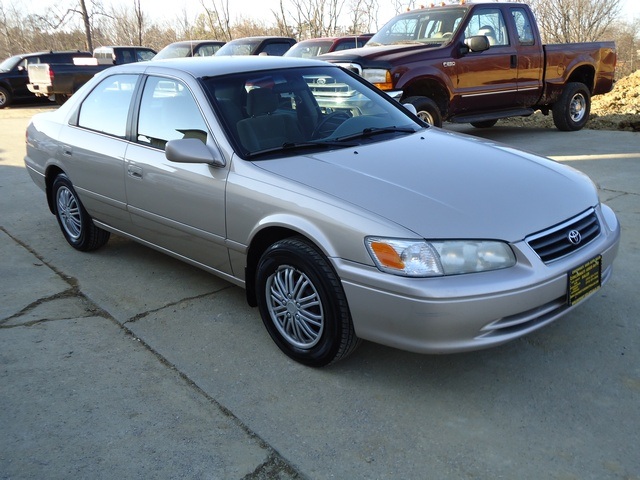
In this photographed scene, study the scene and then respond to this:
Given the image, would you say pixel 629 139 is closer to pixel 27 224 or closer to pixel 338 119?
pixel 338 119

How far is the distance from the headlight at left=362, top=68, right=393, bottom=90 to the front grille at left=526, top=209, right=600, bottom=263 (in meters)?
5.06

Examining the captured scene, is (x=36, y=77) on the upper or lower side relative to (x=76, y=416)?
upper

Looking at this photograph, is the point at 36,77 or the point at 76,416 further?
the point at 36,77

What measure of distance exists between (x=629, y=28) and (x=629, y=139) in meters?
17.4

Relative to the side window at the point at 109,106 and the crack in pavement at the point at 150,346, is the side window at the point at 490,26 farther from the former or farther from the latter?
the crack in pavement at the point at 150,346

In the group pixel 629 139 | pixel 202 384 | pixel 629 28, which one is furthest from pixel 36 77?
pixel 629 28

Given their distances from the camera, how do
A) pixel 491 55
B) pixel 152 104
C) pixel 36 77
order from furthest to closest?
pixel 36 77
pixel 491 55
pixel 152 104

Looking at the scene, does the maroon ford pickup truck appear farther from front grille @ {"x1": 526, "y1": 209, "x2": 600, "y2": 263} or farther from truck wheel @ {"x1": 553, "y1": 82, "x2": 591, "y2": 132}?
front grille @ {"x1": 526, "y1": 209, "x2": 600, "y2": 263}

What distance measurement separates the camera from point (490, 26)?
912 cm

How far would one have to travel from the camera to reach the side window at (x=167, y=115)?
3.89 m

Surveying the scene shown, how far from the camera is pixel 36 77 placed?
1727cm

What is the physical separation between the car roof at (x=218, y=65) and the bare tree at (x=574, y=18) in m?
19.5

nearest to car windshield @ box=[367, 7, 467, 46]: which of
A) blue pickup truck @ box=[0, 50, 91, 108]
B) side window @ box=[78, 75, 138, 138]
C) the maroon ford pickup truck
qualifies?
the maroon ford pickup truck

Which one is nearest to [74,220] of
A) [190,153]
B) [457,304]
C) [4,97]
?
[190,153]
